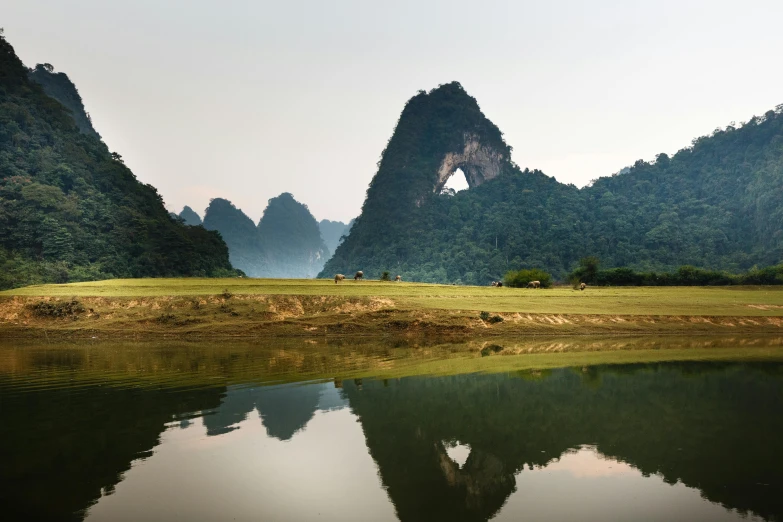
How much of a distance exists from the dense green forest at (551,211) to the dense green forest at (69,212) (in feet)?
139

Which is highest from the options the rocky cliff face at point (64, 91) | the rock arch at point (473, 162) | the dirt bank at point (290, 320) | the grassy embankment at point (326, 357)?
the rocky cliff face at point (64, 91)

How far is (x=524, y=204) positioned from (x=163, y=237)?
226ft

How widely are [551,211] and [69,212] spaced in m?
79.9

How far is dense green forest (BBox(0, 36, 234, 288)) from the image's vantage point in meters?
56.8

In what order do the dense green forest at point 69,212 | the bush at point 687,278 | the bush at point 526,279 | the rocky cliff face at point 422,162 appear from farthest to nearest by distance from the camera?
the rocky cliff face at point 422,162, the dense green forest at point 69,212, the bush at point 526,279, the bush at point 687,278

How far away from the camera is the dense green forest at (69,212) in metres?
56.8

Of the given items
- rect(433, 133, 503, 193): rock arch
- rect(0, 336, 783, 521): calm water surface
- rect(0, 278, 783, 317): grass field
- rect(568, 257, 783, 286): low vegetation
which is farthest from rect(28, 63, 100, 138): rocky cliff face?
rect(0, 336, 783, 521): calm water surface

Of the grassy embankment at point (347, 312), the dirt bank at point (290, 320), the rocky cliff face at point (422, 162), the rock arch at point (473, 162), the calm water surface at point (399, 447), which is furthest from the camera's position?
the rock arch at point (473, 162)

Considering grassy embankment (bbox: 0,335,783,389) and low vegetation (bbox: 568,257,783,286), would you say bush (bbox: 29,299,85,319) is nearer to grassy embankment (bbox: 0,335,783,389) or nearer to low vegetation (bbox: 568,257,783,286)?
grassy embankment (bbox: 0,335,783,389)

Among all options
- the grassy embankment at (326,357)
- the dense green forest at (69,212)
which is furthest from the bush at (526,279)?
the dense green forest at (69,212)

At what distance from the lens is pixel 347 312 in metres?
33.9

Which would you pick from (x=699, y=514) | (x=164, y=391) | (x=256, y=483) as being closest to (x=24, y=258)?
(x=164, y=391)

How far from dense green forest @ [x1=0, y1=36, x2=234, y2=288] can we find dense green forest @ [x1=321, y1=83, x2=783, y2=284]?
4241 centimetres

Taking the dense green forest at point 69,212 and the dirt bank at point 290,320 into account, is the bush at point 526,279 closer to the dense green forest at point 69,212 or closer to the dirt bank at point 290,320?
the dirt bank at point 290,320
